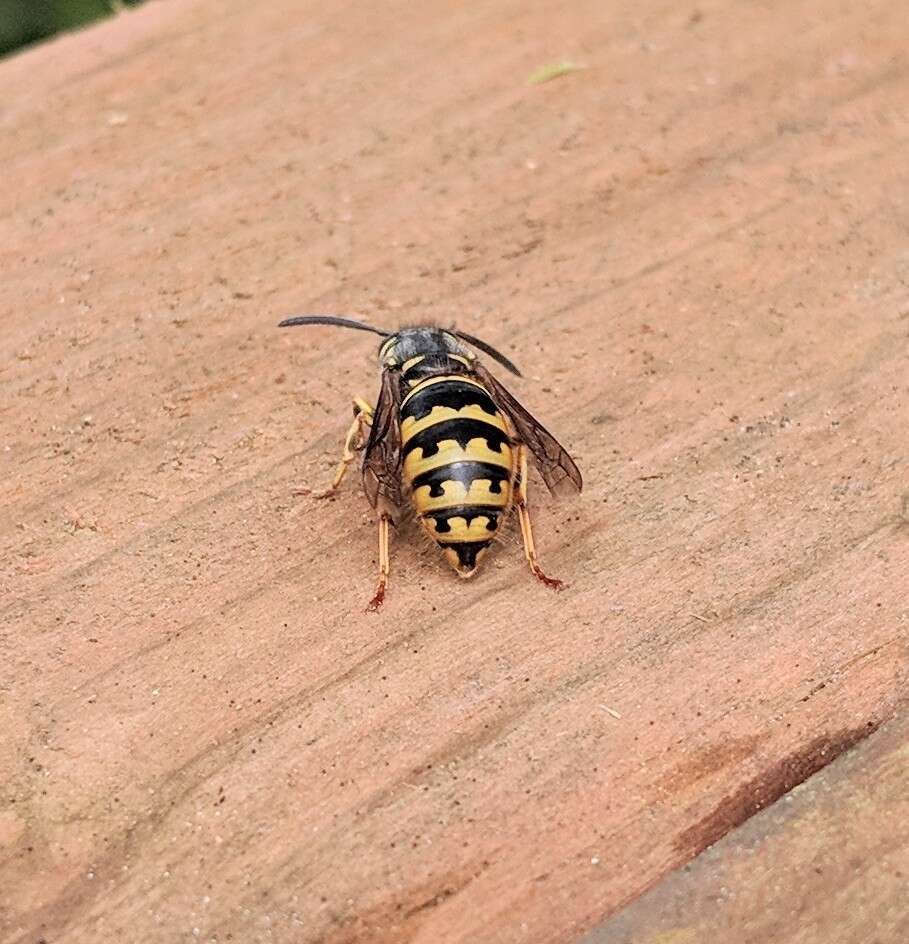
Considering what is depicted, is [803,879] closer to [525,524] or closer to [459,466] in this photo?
[525,524]

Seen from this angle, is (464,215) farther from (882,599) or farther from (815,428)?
(882,599)

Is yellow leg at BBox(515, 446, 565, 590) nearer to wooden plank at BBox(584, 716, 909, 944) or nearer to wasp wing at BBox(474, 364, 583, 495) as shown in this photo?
wasp wing at BBox(474, 364, 583, 495)

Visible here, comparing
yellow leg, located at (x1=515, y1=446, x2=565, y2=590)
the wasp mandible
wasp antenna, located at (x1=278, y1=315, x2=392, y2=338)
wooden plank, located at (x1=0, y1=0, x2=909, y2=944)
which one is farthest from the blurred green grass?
yellow leg, located at (x1=515, y1=446, x2=565, y2=590)

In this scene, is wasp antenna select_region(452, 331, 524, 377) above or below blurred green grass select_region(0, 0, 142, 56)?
above

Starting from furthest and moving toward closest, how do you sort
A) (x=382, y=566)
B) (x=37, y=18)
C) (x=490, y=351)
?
(x=37, y=18) → (x=490, y=351) → (x=382, y=566)

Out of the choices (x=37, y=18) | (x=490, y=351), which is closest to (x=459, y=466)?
(x=490, y=351)

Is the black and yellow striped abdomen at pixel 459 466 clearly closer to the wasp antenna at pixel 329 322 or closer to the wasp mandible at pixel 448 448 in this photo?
the wasp mandible at pixel 448 448

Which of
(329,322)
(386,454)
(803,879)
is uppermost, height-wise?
(329,322)
